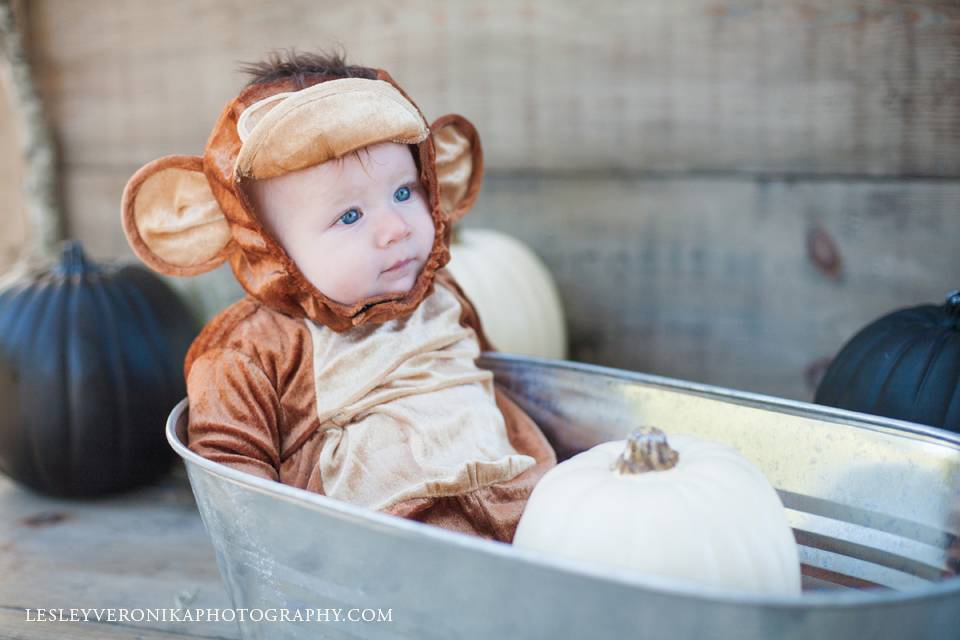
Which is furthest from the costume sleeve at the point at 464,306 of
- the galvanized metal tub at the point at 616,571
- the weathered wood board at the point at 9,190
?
the weathered wood board at the point at 9,190

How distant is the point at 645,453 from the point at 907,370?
526mm

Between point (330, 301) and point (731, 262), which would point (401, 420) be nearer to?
point (330, 301)

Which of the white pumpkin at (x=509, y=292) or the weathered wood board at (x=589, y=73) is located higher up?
the weathered wood board at (x=589, y=73)

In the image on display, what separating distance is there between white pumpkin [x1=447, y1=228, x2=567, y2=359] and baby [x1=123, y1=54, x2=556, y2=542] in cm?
44

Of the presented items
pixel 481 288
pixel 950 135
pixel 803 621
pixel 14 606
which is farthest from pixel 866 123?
pixel 14 606

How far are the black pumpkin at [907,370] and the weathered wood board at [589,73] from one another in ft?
1.24

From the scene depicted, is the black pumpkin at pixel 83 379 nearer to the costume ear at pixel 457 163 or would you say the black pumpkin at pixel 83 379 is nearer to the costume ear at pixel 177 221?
the costume ear at pixel 177 221

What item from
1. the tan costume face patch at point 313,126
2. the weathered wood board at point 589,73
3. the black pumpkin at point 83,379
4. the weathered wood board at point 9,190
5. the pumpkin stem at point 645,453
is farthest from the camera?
the weathered wood board at point 9,190

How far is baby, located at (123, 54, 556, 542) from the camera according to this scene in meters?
0.90

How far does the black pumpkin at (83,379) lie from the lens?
4.21ft

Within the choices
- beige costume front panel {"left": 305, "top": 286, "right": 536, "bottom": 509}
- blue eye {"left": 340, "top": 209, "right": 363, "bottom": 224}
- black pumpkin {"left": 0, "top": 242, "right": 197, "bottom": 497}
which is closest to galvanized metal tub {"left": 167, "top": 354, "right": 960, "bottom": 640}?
beige costume front panel {"left": 305, "top": 286, "right": 536, "bottom": 509}

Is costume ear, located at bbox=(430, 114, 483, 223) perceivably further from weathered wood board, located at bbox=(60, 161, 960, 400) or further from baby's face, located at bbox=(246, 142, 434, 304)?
weathered wood board, located at bbox=(60, 161, 960, 400)

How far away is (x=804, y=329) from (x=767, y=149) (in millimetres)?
310

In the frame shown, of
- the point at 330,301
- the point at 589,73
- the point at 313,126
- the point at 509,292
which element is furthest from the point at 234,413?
the point at 589,73
